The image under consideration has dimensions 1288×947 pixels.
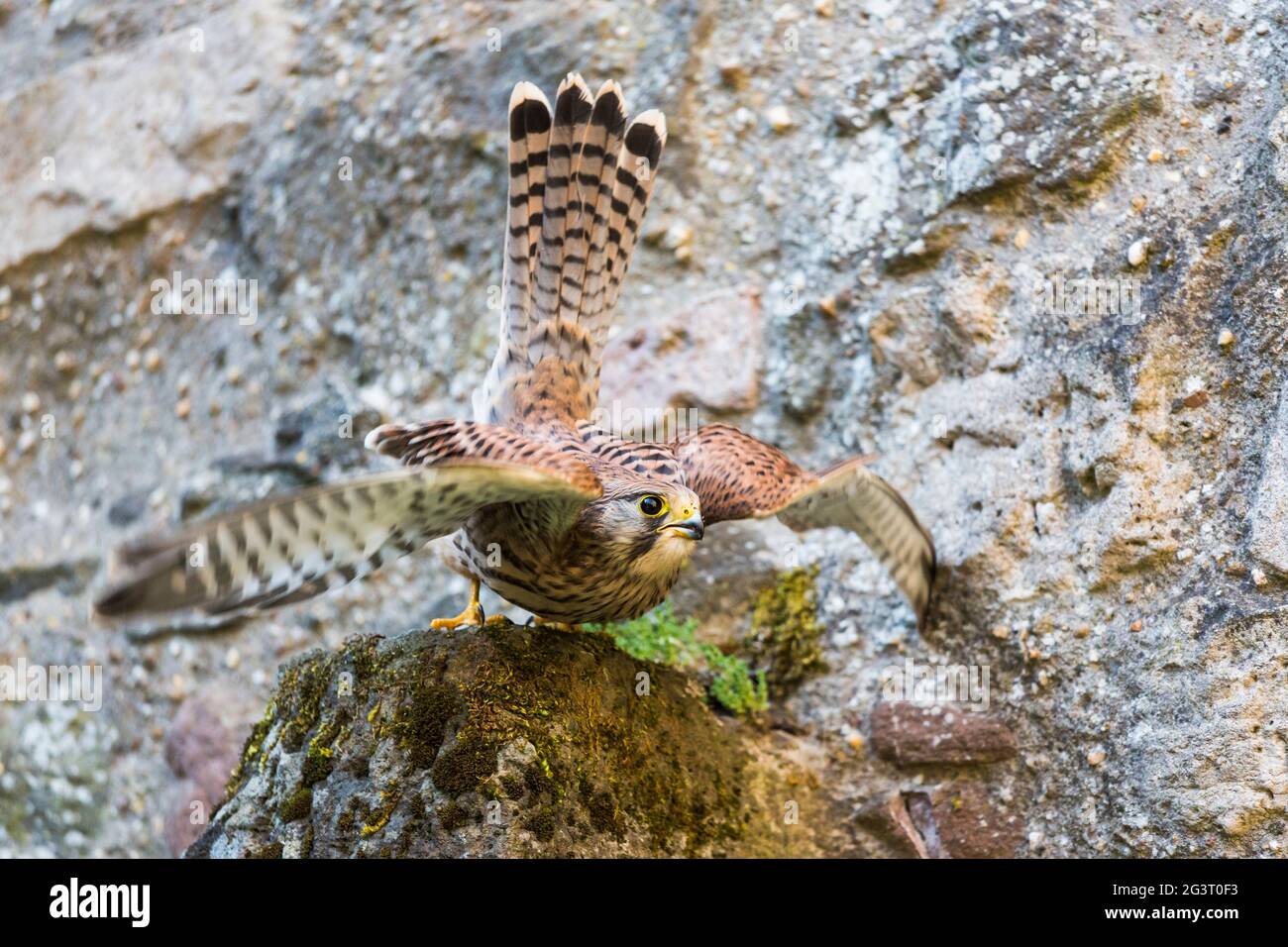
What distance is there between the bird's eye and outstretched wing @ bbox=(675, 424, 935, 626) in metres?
0.45

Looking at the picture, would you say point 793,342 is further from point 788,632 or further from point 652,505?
point 652,505

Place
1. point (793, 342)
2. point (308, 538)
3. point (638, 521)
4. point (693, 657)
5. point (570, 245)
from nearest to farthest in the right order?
point (308, 538) < point (638, 521) < point (570, 245) < point (693, 657) < point (793, 342)

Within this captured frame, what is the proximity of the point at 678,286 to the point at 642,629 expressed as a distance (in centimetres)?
140

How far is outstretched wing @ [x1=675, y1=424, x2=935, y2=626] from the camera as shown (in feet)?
13.3

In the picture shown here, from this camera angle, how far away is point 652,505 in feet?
11.9

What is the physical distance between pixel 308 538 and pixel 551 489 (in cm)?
61

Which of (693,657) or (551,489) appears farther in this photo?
(693,657)

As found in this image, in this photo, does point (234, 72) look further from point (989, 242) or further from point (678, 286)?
point (989, 242)

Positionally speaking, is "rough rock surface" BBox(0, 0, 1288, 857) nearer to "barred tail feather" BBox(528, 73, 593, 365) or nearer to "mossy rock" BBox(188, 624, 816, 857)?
"mossy rock" BBox(188, 624, 816, 857)

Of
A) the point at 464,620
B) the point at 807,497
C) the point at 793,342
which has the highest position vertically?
the point at 793,342

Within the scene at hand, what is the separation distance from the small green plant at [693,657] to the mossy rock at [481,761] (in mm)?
417

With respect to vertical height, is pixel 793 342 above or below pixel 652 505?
above

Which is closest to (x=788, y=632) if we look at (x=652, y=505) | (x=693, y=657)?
Answer: (x=693, y=657)

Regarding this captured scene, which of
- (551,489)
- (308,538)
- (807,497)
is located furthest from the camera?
(807,497)
